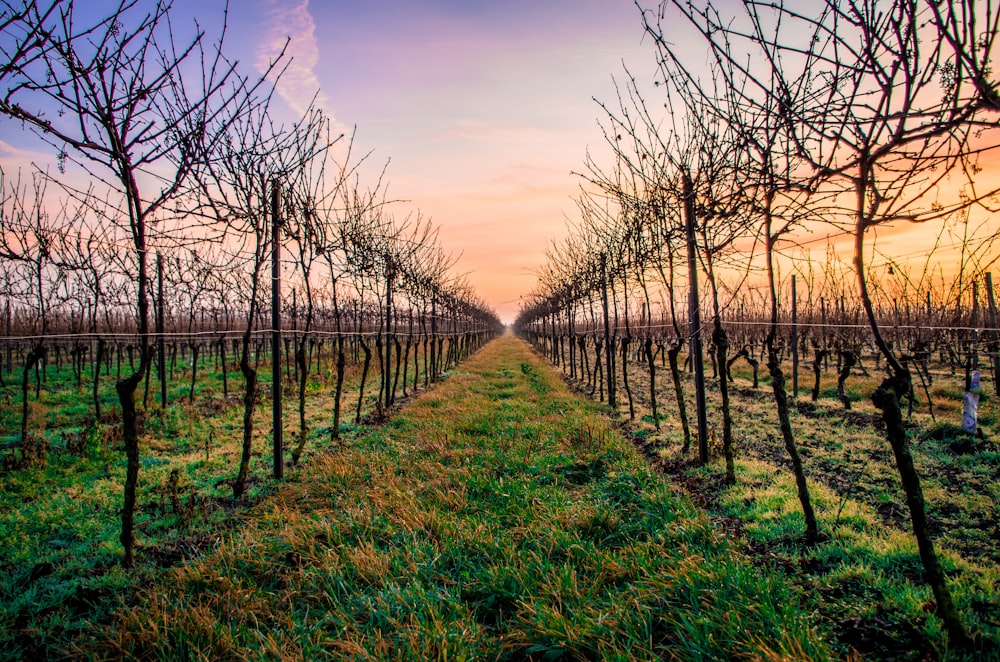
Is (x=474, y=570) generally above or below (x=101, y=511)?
above

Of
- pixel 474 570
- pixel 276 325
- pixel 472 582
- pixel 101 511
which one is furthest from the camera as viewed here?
pixel 276 325

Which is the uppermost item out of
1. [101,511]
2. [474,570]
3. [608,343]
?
[608,343]

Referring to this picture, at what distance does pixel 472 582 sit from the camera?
10.1 ft

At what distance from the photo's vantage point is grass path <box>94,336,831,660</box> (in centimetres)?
249

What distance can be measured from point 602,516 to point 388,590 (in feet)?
5.87

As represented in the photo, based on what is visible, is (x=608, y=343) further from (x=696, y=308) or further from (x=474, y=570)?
(x=474, y=570)

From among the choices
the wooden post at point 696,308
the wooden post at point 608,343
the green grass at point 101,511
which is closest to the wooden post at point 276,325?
the green grass at point 101,511

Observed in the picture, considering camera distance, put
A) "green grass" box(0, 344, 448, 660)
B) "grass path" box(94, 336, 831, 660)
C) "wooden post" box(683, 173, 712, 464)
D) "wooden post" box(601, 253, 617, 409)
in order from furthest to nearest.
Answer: "wooden post" box(601, 253, 617, 409), "wooden post" box(683, 173, 712, 464), "green grass" box(0, 344, 448, 660), "grass path" box(94, 336, 831, 660)

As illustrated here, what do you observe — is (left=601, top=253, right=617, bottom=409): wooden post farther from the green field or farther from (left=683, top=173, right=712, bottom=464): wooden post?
the green field

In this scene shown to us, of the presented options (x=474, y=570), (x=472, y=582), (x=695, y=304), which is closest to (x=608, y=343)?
(x=695, y=304)

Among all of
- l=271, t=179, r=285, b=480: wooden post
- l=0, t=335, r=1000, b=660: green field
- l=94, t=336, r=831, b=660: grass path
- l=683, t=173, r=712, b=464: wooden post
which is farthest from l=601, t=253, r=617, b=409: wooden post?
l=271, t=179, r=285, b=480: wooden post

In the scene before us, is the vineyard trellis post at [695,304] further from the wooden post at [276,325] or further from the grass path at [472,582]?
the wooden post at [276,325]

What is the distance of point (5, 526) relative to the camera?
14.3 ft

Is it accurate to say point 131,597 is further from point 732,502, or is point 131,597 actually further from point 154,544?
point 732,502
